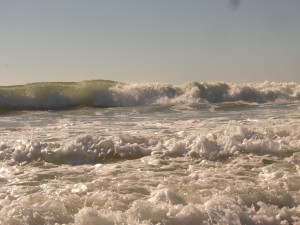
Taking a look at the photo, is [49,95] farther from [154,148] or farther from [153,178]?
[153,178]

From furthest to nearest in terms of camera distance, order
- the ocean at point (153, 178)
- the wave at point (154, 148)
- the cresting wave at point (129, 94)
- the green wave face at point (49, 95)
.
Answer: the cresting wave at point (129, 94), the green wave face at point (49, 95), the wave at point (154, 148), the ocean at point (153, 178)

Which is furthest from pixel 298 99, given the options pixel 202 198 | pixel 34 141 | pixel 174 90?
pixel 202 198

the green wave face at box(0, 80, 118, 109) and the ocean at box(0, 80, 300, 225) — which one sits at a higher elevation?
the green wave face at box(0, 80, 118, 109)

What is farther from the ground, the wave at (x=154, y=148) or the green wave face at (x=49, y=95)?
the green wave face at (x=49, y=95)

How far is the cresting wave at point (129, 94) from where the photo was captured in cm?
2156

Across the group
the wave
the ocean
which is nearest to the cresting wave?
the ocean

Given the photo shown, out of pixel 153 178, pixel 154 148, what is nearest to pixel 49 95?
pixel 154 148

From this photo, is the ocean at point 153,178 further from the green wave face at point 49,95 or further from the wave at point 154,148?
the green wave face at point 49,95

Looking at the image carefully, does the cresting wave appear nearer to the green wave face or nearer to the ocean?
the green wave face

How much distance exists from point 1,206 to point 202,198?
2.07 m

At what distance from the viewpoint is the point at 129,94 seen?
2298 centimetres

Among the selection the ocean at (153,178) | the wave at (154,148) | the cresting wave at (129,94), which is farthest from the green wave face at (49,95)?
the wave at (154,148)

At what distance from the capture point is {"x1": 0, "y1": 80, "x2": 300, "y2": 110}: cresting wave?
2156 cm

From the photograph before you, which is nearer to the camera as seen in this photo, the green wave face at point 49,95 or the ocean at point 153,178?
the ocean at point 153,178
